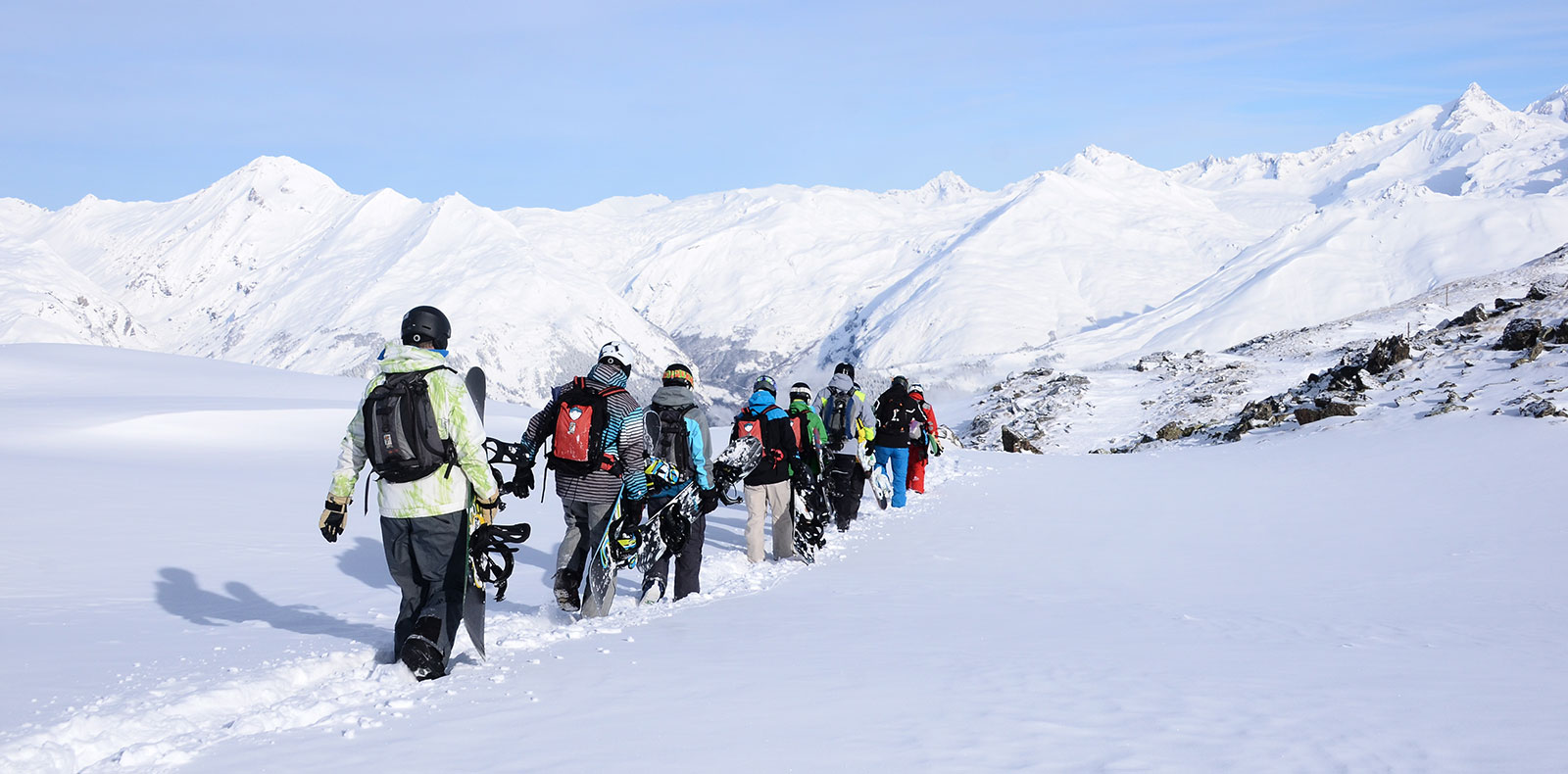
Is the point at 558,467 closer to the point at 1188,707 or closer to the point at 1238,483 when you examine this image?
the point at 1188,707

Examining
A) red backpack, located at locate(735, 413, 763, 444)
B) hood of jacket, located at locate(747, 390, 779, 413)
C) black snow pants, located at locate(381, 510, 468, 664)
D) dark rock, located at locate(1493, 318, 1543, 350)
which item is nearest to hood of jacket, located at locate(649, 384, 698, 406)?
red backpack, located at locate(735, 413, 763, 444)

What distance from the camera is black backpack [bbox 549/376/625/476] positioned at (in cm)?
784

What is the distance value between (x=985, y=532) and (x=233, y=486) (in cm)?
1045

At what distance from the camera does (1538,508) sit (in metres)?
12.6

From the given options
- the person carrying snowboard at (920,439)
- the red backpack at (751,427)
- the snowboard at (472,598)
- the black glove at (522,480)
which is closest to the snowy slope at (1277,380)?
the person carrying snowboard at (920,439)

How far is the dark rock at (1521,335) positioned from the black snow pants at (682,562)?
25.5 meters

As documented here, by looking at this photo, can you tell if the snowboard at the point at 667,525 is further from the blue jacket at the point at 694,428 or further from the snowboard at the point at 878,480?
the snowboard at the point at 878,480

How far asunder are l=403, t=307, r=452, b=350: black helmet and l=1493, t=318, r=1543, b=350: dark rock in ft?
93.0

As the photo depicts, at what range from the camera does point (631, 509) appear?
8.20 meters

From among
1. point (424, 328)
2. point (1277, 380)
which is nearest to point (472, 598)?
point (424, 328)

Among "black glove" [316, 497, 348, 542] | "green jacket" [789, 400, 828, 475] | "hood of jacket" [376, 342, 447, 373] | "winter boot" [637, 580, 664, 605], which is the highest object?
"hood of jacket" [376, 342, 447, 373]

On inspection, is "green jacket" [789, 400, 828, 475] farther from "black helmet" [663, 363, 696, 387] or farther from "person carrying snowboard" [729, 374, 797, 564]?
"black helmet" [663, 363, 696, 387]

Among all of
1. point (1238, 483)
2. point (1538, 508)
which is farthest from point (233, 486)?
point (1538, 508)

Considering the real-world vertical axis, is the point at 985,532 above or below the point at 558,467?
below
